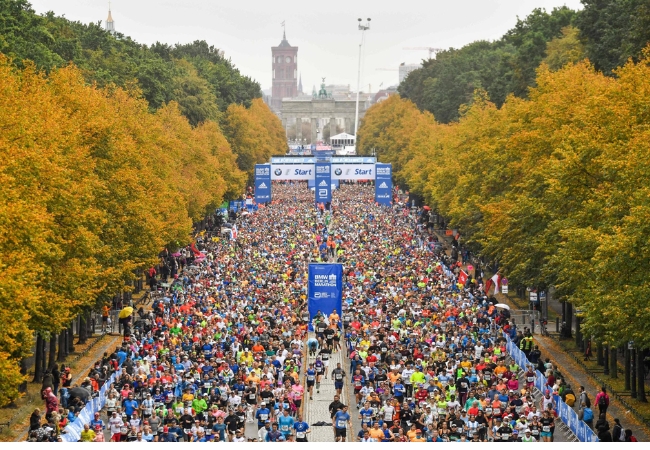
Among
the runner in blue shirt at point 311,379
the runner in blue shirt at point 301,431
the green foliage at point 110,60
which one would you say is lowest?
the runner in blue shirt at point 311,379

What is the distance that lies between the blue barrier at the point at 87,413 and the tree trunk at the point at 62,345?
6953mm

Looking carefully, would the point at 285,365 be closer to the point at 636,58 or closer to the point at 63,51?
the point at 636,58

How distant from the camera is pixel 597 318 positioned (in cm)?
3644

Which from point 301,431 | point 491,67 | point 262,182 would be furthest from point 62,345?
point 491,67

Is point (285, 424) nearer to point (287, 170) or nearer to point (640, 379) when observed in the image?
point (640, 379)

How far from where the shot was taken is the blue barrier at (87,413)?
30.8 m

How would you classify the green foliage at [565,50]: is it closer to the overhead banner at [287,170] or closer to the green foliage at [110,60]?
the overhead banner at [287,170]

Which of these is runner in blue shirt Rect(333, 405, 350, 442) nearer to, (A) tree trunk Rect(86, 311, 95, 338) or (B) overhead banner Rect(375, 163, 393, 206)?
(A) tree trunk Rect(86, 311, 95, 338)

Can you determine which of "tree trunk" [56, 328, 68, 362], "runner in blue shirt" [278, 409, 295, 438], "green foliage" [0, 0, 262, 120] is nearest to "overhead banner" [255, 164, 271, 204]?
"green foliage" [0, 0, 262, 120]

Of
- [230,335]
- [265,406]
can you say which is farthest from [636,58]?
[265,406]

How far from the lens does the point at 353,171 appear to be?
122 metres

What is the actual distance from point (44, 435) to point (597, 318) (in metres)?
16.3

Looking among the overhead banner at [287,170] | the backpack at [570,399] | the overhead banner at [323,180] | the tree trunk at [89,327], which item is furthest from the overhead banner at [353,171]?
the backpack at [570,399]

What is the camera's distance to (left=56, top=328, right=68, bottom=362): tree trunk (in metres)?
47.8
